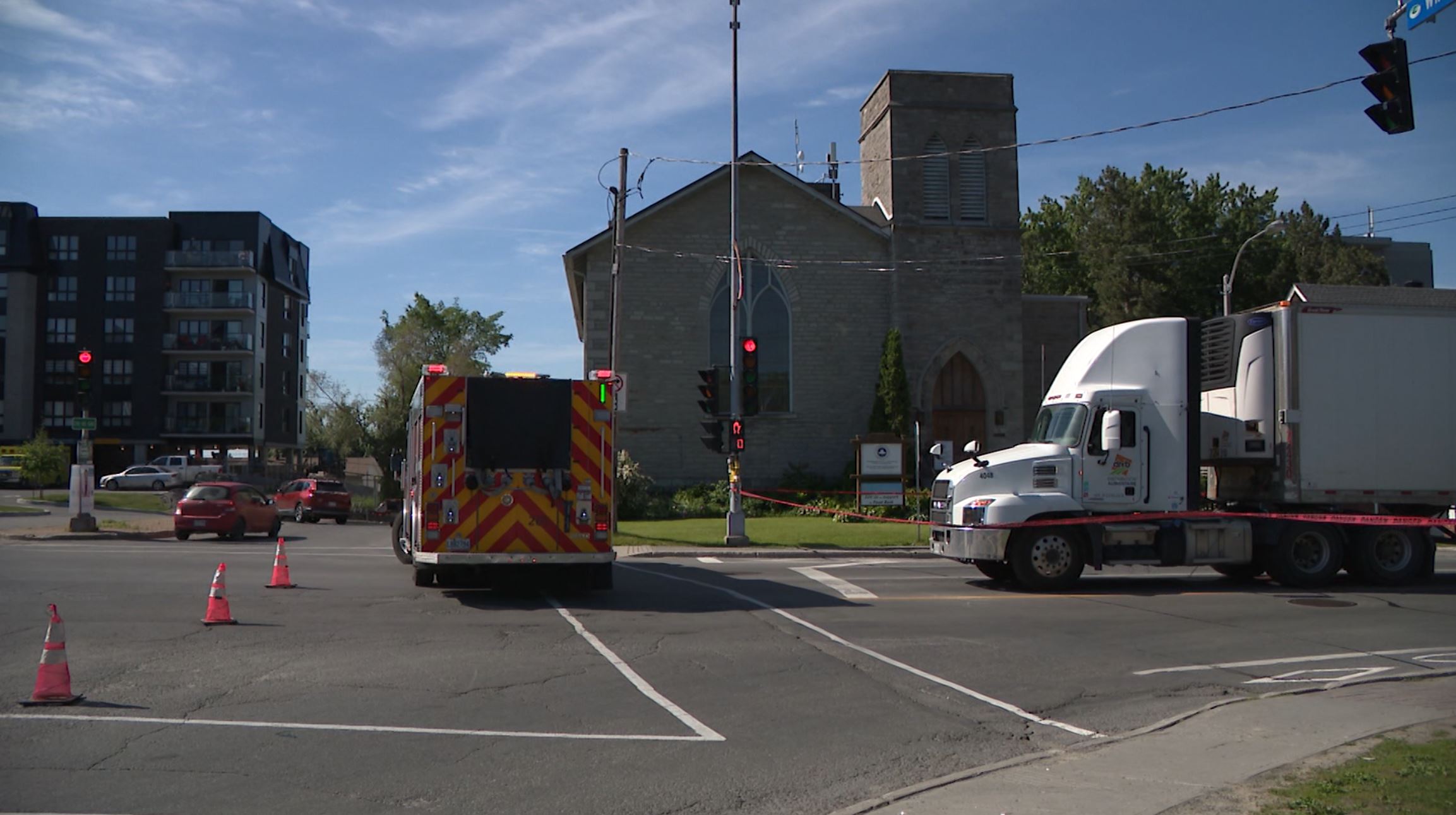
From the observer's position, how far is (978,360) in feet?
125

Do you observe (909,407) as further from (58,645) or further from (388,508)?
(58,645)

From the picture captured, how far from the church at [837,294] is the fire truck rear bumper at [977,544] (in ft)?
66.8

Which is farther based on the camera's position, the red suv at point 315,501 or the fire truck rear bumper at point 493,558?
the red suv at point 315,501

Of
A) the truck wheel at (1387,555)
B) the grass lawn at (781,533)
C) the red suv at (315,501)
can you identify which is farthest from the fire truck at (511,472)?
the red suv at (315,501)

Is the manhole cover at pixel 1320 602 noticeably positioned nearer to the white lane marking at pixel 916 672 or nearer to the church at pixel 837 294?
the white lane marking at pixel 916 672

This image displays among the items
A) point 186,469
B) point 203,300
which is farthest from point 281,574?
point 203,300

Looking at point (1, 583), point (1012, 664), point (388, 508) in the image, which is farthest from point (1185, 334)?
point (388, 508)

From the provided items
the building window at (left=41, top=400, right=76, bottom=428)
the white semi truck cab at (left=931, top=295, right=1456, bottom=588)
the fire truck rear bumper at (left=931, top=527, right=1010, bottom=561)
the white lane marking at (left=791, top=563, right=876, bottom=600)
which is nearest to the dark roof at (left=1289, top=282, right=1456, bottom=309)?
the white semi truck cab at (left=931, top=295, right=1456, bottom=588)

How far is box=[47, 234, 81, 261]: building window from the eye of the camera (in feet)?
227

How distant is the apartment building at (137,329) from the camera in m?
68.6

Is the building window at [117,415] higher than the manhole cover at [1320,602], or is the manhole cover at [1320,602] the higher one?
the building window at [117,415]

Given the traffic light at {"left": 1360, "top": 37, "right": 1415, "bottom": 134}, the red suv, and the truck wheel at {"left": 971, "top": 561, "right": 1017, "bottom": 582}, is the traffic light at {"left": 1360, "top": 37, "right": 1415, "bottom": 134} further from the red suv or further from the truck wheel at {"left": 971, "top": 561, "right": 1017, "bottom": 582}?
the red suv

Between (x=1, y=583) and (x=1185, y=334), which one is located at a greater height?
(x=1185, y=334)

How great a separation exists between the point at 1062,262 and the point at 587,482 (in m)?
54.4
